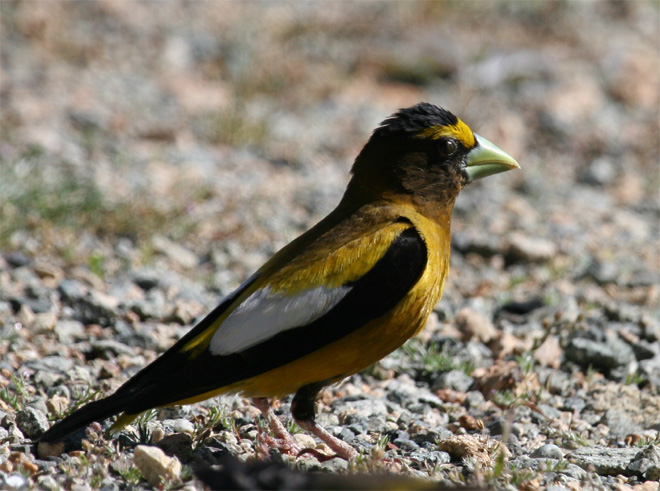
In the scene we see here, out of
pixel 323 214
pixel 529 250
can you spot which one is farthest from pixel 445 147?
pixel 323 214

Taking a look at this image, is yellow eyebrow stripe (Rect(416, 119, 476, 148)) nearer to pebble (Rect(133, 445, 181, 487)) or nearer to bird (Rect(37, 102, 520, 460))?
bird (Rect(37, 102, 520, 460))

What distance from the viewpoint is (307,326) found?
446 cm

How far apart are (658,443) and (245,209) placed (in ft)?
14.5

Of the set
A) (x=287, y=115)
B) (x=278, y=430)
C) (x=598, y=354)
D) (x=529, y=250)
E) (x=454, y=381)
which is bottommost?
(x=278, y=430)

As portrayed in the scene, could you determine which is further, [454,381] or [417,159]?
[454,381]

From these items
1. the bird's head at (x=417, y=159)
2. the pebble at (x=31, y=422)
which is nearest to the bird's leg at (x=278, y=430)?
the pebble at (x=31, y=422)

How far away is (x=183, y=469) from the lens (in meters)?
4.08

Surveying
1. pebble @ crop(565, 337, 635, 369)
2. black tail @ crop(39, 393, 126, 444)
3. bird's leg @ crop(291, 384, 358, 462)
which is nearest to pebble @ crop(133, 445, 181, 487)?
black tail @ crop(39, 393, 126, 444)

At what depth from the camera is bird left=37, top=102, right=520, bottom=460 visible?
4375 millimetres

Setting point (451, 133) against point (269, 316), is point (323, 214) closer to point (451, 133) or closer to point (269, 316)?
point (451, 133)

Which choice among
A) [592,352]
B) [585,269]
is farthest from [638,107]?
[592,352]

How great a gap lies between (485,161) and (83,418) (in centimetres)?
250

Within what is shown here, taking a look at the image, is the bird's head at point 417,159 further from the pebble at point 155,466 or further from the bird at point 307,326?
the pebble at point 155,466

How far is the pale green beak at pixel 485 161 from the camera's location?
543cm
